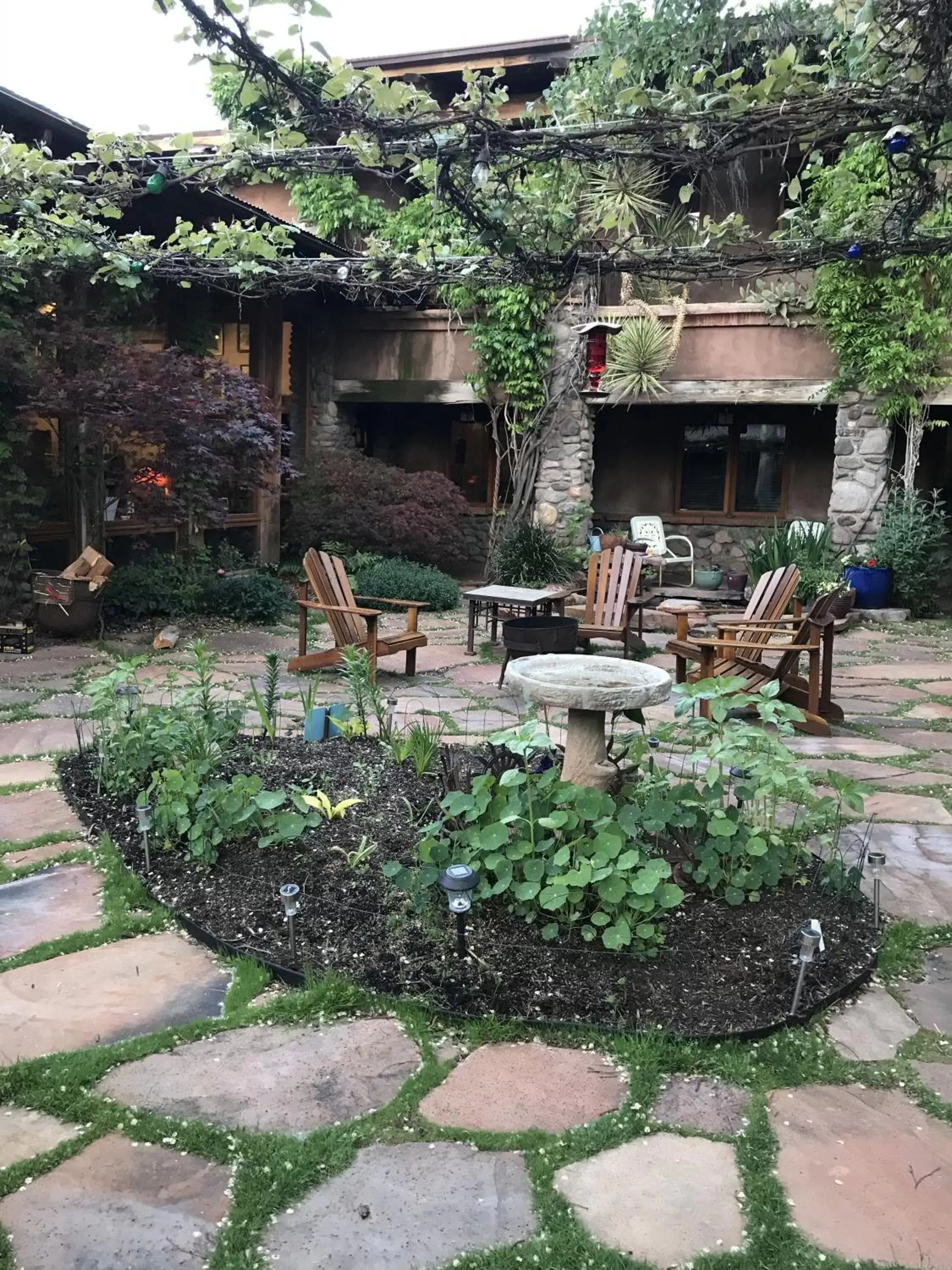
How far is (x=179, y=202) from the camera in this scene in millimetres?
8070

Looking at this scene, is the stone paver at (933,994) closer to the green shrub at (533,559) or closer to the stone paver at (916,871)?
the stone paver at (916,871)

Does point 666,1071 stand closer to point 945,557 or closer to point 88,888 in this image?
point 88,888

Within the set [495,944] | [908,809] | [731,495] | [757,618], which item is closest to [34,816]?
[495,944]

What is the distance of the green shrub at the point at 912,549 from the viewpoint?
28.8 feet

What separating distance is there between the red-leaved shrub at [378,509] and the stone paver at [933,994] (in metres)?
7.37

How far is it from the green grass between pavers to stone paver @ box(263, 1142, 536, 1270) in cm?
3

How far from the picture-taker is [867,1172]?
5.82ft

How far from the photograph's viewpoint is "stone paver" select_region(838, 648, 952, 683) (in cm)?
636

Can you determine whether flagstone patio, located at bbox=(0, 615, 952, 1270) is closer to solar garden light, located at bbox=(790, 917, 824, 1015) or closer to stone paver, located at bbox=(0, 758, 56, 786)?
solar garden light, located at bbox=(790, 917, 824, 1015)

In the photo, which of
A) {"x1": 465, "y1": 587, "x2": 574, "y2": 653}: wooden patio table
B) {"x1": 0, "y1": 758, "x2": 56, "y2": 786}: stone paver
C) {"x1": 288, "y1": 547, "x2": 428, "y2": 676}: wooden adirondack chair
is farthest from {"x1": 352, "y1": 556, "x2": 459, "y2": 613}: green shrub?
{"x1": 0, "y1": 758, "x2": 56, "y2": 786}: stone paver

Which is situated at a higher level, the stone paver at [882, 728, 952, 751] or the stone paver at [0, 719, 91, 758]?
the stone paver at [882, 728, 952, 751]

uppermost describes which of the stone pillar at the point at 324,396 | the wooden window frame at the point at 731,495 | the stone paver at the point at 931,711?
the stone pillar at the point at 324,396

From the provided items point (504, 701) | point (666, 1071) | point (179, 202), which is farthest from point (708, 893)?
point (179, 202)

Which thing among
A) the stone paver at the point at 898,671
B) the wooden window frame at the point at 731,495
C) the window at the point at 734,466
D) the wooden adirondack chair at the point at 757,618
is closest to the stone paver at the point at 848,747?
the wooden adirondack chair at the point at 757,618
